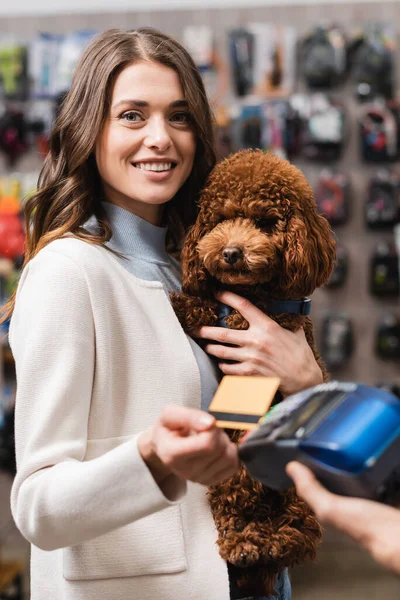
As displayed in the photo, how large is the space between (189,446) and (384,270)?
3.01m

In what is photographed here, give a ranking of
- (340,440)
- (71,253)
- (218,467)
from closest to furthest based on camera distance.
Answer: (340,440)
(218,467)
(71,253)

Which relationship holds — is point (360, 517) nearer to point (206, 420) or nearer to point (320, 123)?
point (206, 420)

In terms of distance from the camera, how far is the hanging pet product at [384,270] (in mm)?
3686

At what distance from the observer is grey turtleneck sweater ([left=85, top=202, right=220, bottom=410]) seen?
1.34m

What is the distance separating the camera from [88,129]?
1345mm

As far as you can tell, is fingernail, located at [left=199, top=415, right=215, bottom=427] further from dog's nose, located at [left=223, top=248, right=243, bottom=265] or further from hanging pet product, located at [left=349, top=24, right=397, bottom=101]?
hanging pet product, located at [left=349, top=24, right=397, bottom=101]

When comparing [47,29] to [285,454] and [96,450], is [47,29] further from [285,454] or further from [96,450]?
[285,454]

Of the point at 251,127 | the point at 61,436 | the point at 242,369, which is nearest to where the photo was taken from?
the point at 61,436

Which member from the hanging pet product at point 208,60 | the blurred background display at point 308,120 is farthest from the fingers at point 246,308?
the hanging pet product at point 208,60

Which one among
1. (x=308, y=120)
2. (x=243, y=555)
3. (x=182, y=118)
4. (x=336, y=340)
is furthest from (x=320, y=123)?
(x=243, y=555)

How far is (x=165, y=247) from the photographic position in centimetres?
158

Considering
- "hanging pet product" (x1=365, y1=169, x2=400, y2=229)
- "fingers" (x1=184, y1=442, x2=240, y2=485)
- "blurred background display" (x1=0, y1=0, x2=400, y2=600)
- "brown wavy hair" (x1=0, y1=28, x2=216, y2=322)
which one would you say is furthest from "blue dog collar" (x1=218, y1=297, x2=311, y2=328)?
"hanging pet product" (x1=365, y1=169, x2=400, y2=229)

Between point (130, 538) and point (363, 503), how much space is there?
0.48 metres

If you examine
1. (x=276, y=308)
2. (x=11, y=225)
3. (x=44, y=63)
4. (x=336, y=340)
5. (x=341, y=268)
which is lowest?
(x=336, y=340)
